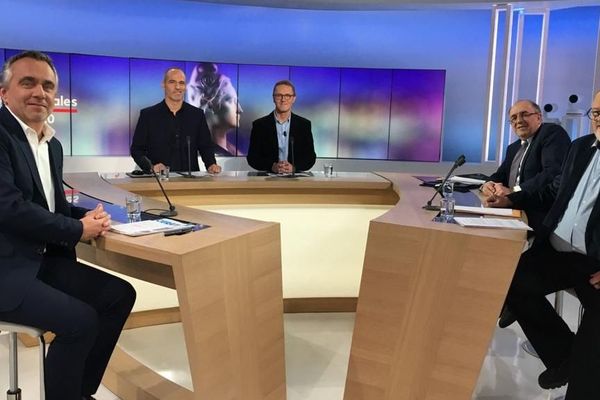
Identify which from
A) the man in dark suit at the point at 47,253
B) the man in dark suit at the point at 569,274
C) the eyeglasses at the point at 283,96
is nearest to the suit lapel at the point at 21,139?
the man in dark suit at the point at 47,253

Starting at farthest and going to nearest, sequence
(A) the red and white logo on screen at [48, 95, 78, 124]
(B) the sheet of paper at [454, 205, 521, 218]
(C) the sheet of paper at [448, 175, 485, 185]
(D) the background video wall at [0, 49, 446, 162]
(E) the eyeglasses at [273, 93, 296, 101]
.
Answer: (D) the background video wall at [0, 49, 446, 162]
(A) the red and white logo on screen at [48, 95, 78, 124]
(E) the eyeglasses at [273, 93, 296, 101]
(C) the sheet of paper at [448, 175, 485, 185]
(B) the sheet of paper at [454, 205, 521, 218]

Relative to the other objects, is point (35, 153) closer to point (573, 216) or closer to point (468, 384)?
point (468, 384)

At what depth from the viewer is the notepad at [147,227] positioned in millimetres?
1928

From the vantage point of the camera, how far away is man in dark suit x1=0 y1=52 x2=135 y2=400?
1764 mm

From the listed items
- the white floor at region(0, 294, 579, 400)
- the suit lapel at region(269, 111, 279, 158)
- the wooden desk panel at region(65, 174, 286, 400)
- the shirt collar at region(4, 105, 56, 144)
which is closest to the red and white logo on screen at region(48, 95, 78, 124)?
the suit lapel at region(269, 111, 279, 158)

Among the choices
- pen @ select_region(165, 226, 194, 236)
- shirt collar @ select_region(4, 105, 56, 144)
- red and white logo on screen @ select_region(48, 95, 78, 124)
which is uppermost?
red and white logo on screen @ select_region(48, 95, 78, 124)

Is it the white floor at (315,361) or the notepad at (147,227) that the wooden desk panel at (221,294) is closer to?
the notepad at (147,227)

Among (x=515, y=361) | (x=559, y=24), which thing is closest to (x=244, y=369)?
(x=515, y=361)

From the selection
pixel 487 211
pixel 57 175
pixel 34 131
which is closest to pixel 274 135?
pixel 487 211

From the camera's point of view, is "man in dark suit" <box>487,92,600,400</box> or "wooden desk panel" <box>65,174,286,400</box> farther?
"man in dark suit" <box>487,92,600,400</box>

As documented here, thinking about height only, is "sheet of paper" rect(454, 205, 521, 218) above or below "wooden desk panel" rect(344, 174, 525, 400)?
above

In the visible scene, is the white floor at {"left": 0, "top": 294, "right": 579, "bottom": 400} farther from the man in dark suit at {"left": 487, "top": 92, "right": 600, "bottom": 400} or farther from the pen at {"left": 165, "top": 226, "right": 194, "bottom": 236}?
the pen at {"left": 165, "top": 226, "right": 194, "bottom": 236}

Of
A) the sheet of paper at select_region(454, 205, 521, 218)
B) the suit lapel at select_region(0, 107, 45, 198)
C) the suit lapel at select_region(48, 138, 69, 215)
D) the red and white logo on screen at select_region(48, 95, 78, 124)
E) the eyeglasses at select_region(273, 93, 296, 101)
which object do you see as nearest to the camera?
the suit lapel at select_region(0, 107, 45, 198)

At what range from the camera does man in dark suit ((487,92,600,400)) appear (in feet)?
6.85
